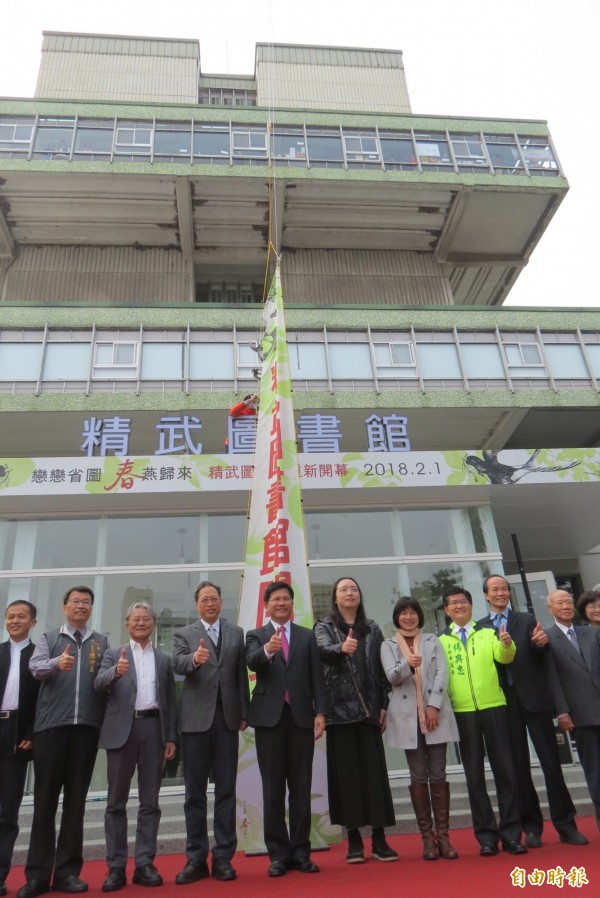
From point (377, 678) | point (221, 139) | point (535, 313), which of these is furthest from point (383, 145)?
point (377, 678)

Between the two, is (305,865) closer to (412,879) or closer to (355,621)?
(412,879)

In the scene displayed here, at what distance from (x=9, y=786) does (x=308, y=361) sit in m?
9.69

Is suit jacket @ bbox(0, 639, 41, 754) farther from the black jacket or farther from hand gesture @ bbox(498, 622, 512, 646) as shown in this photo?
hand gesture @ bbox(498, 622, 512, 646)

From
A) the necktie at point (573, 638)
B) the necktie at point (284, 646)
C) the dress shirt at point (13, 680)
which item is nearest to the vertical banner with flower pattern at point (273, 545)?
the necktie at point (284, 646)

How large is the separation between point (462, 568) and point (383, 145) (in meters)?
12.1

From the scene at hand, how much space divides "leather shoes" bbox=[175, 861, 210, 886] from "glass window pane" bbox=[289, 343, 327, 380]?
939cm

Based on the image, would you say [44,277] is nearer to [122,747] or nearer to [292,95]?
[292,95]

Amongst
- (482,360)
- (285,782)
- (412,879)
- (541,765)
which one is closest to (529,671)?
(541,765)

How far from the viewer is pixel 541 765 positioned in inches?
155

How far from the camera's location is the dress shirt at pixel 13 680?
11.9 feet

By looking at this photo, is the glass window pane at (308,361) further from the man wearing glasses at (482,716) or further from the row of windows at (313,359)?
the man wearing glasses at (482,716)

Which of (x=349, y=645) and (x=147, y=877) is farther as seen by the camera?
(x=349, y=645)

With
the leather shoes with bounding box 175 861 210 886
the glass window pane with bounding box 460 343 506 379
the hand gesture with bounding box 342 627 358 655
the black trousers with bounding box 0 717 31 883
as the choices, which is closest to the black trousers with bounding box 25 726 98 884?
the black trousers with bounding box 0 717 31 883

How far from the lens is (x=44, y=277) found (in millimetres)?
16188
